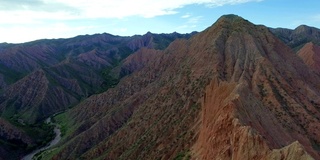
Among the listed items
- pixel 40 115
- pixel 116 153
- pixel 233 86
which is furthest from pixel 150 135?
pixel 40 115

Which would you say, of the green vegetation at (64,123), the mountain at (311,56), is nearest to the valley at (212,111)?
the mountain at (311,56)

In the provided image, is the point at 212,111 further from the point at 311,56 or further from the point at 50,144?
the point at 50,144

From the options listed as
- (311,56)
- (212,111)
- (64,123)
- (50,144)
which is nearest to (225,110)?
(212,111)

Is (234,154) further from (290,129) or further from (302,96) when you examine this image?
(302,96)

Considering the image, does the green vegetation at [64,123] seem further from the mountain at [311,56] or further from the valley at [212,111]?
the mountain at [311,56]

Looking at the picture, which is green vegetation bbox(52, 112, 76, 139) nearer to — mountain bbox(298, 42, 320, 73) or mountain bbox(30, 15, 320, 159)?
mountain bbox(30, 15, 320, 159)

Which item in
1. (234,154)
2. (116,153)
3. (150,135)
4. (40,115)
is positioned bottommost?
(40,115)

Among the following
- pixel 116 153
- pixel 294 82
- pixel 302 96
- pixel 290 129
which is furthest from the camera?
pixel 116 153

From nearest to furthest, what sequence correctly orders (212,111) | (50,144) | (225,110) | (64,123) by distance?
(225,110) < (212,111) < (50,144) < (64,123)
